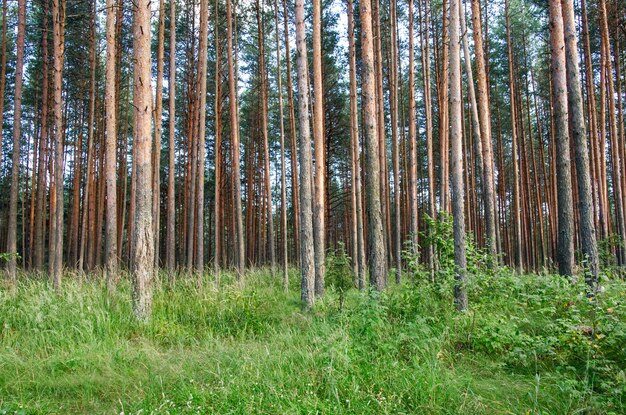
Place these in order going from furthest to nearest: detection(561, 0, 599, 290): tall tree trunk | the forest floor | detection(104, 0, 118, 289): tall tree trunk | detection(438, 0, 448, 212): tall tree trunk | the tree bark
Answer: detection(438, 0, 448, 212): tall tree trunk
detection(104, 0, 118, 289): tall tree trunk
the tree bark
detection(561, 0, 599, 290): tall tree trunk
the forest floor

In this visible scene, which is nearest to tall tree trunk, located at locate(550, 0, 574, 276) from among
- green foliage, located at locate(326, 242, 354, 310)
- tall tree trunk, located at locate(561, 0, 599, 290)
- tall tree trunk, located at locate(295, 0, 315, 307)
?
tall tree trunk, located at locate(561, 0, 599, 290)

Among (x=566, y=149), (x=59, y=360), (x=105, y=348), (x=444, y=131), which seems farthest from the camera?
(x=444, y=131)

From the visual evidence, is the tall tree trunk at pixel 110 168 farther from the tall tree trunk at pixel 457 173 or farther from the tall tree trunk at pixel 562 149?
the tall tree trunk at pixel 562 149

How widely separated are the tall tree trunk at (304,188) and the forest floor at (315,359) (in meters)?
1.08

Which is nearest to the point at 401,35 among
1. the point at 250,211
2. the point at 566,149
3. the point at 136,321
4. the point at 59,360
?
Result: the point at 250,211

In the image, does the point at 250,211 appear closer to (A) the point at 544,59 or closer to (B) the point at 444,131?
(B) the point at 444,131

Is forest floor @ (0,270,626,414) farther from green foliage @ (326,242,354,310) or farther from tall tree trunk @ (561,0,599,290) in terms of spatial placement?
green foliage @ (326,242,354,310)

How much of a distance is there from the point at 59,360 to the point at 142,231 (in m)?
2.28

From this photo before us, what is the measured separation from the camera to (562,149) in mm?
6855

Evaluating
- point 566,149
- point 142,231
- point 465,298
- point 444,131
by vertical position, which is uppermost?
point 444,131

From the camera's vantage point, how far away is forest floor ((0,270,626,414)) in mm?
3293

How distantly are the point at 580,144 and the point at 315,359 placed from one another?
6.00m

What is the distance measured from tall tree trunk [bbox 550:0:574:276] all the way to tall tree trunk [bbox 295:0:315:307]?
4.75 meters

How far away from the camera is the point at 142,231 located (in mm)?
6273
